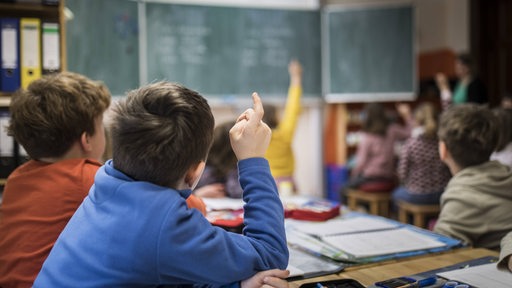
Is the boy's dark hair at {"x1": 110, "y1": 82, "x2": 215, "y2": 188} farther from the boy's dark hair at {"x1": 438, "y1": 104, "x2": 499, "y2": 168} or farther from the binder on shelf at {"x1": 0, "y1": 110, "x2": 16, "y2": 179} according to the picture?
the binder on shelf at {"x1": 0, "y1": 110, "x2": 16, "y2": 179}

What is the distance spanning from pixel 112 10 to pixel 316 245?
9.52ft

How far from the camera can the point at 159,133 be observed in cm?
96

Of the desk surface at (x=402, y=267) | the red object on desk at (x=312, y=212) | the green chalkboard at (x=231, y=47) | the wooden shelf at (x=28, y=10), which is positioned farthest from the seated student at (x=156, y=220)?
the green chalkboard at (x=231, y=47)

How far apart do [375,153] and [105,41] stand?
2744 mm

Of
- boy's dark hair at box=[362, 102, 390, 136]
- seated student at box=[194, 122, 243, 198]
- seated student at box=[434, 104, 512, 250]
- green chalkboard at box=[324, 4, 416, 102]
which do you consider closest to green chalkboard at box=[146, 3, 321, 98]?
green chalkboard at box=[324, 4, 416, 102]

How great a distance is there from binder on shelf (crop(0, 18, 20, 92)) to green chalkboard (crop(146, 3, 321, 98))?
167 centimetres

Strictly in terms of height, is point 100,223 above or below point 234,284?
above

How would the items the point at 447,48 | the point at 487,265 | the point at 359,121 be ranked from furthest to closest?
the point at 447,48 < the point at 359,121 < the point at 487,265

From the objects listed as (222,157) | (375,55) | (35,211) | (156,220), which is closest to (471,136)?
(222,157)

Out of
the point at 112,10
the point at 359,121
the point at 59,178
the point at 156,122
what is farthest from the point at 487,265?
the point at 359,121

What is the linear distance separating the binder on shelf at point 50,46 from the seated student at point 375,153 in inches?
130

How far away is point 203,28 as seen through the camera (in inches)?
165

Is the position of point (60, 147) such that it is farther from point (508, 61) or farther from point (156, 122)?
point (508, 61)

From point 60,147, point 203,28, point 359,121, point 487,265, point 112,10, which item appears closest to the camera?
point 487,265
